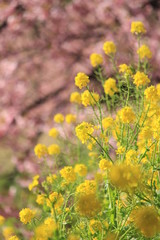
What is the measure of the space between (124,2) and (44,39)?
87 cm

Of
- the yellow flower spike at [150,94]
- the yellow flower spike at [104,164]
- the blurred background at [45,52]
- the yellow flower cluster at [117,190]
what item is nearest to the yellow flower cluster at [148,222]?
the yellow flower cluster at [117,190]

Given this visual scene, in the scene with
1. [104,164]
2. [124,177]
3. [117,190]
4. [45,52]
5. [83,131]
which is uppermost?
[45,52]

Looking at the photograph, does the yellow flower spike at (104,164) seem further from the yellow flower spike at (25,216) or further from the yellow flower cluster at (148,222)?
the yellow flower cluster at (148,222)

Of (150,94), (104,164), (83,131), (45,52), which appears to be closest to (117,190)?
(104,164)

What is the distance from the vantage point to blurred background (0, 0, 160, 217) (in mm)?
3768

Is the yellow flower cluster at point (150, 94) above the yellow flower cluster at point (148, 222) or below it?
above

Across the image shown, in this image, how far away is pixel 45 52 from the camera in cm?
429

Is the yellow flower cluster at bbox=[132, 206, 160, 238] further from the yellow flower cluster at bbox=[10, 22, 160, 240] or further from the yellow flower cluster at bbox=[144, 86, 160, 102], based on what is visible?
the yellow flower cluster at bbox=[144, 86, 160, 102]

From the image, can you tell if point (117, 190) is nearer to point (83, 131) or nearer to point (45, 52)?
point (83, 131)

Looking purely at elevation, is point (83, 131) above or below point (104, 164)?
above

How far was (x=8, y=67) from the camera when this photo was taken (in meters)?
4.27

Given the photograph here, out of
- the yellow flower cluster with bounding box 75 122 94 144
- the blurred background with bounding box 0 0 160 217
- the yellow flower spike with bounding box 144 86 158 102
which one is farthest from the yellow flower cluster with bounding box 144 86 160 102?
the blurred background with bounding box 0 0 160 217

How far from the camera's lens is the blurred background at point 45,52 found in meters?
3.77

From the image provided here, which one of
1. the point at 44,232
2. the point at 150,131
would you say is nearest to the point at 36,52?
the point at 150,131
